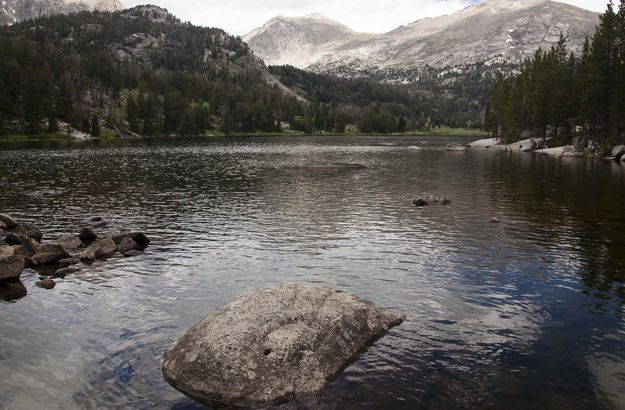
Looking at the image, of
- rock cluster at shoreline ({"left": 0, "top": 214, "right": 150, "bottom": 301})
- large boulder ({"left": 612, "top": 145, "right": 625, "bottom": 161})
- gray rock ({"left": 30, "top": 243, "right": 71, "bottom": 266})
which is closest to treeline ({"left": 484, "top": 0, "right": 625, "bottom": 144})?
large boulder ({"left": 612, "top": 145, "right": 625, "bottom": 161})

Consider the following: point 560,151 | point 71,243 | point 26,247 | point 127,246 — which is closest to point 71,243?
point 71,243

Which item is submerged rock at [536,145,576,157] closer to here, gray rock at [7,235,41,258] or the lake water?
the lake water

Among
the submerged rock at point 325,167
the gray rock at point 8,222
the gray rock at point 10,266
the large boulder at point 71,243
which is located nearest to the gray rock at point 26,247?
the large boulder at point 71,243

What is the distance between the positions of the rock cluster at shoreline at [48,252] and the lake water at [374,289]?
101 cm

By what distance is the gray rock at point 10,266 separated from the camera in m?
28.2

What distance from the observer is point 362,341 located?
19891mm

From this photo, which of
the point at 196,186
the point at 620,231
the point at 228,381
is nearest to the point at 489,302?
the point at 228,381

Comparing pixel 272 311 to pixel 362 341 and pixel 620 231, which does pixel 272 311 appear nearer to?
pixel 362 341

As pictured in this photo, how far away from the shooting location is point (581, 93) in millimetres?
127500

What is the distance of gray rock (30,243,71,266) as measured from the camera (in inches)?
1249

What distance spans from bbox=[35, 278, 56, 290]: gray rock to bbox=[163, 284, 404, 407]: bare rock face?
41.9 ft

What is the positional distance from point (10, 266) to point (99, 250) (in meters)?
6.15

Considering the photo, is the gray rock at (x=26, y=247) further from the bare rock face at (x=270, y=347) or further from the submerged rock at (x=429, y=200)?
the submerged rock at (x=429, y=200)

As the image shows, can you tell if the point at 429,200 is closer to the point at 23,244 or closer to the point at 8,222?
the point at 23,244
